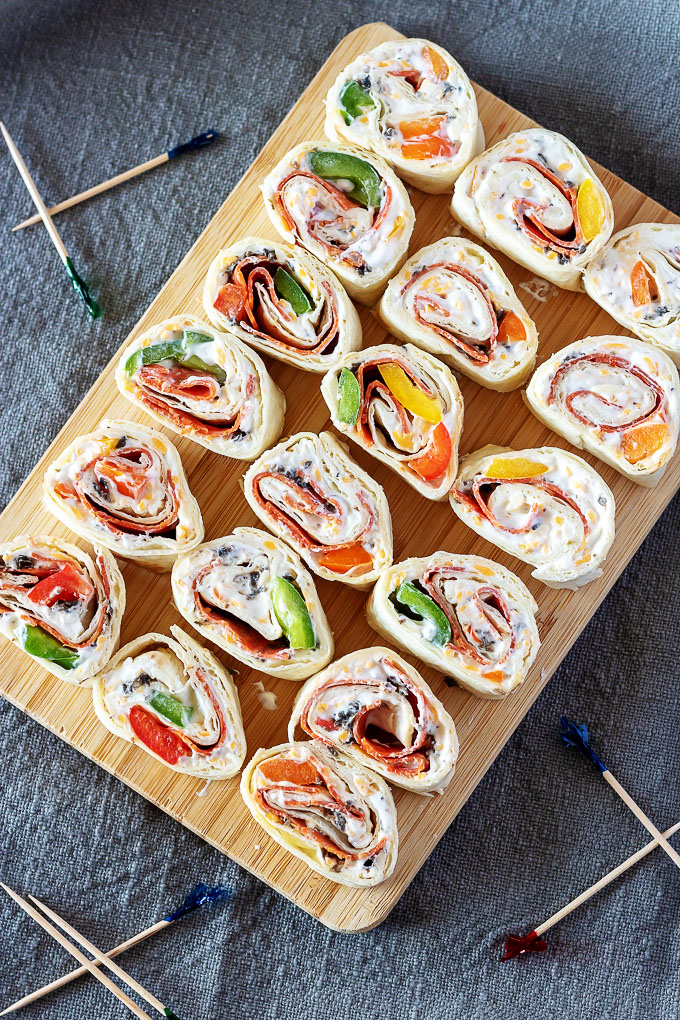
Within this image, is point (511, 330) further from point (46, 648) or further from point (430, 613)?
point (46, 648)

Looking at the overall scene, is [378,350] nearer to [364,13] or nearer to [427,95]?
[427,95]

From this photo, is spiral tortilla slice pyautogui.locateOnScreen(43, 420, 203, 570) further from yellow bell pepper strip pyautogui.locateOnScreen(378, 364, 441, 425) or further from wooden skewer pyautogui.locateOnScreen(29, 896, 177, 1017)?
wooden skewer pyautogui.locateOnScreen(29, 896, 177, 1017)

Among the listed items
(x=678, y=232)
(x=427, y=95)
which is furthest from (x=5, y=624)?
(x=678, y=232)

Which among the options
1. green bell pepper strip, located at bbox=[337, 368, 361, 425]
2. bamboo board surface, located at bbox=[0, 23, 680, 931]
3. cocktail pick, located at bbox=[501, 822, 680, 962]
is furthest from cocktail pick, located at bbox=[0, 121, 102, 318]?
cocktail pick, located at bbox=[501, 822, 680, 962]

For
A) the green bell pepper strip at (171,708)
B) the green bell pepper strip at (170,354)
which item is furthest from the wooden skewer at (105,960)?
the green bell pepper strip at (170,354)

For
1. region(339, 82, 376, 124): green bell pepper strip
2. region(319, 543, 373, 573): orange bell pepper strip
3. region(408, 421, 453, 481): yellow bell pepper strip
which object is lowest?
region(319, 543, 373, 573): orange bell pepper strip

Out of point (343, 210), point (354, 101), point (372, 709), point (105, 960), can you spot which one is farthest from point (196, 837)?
point (354, 101)
